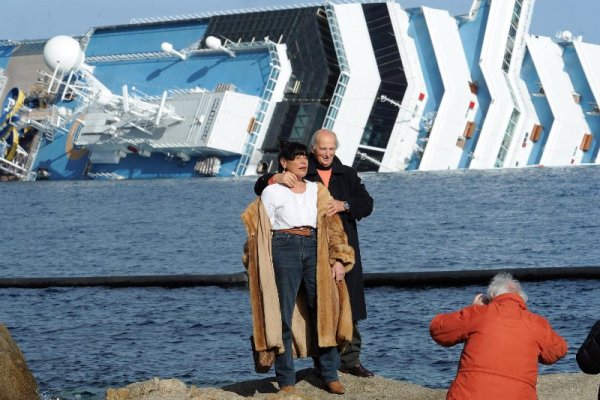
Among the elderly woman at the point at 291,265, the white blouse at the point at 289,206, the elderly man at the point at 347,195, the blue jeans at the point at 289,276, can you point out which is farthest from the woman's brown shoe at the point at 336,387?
the white blouse at the point at 289,206

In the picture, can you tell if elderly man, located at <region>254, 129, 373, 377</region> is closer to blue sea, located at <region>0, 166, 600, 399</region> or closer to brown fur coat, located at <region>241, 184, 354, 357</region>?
brown fur coat, located at <region>241, 184, 354, 357</region>

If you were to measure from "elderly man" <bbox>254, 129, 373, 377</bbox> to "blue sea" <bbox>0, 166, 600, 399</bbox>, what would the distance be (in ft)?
4.52

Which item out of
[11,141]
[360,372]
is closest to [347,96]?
[11,141]

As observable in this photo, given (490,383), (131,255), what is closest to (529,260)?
(131,255)

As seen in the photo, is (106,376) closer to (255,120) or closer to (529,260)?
(529,260)

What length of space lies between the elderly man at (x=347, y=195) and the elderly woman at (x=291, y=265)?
25cm

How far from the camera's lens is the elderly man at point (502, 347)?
24.3 ft

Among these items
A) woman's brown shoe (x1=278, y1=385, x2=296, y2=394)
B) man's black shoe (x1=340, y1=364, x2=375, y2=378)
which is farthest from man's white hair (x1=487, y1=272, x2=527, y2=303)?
man's black shoe (x1=340, y1=364, x2=375, y2=378)

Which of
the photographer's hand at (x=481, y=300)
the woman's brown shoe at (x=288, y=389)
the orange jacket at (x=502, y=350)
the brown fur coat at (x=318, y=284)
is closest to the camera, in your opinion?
the orange jacket at (x=502, y=350)

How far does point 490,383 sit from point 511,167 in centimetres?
5723

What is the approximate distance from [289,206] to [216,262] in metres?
15.2

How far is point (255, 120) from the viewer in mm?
62219

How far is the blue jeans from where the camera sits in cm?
1034

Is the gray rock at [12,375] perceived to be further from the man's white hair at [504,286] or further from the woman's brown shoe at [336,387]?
the man's white hair at [504,286]
